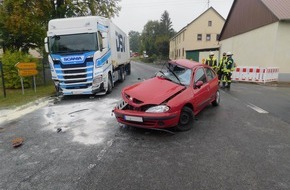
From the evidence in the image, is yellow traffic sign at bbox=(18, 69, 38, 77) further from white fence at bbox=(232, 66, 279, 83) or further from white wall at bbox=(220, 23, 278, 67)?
white wall at bbox=(220, 23, 278, 67)

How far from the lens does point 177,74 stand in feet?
21.2

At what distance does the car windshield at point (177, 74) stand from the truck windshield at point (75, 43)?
13.1 feet

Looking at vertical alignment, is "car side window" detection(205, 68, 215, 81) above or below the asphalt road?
above

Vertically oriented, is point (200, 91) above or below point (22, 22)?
below

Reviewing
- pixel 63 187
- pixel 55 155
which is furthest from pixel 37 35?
pixel 63 187

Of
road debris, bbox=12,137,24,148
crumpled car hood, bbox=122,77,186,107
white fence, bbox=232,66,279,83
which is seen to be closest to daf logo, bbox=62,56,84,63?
crumpled car hood, bbox=122,77,186,107

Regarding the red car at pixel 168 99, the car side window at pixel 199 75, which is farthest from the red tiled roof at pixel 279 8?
the red car at pixel 168 99

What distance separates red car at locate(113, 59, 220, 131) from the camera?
502cm

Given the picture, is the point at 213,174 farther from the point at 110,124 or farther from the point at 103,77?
the point at 103,77

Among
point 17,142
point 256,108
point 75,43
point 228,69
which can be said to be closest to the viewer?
point 17,142

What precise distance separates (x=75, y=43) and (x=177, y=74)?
5.24 m

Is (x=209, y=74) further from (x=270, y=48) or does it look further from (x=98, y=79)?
(x=270, y=48)

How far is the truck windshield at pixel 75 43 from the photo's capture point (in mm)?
9648

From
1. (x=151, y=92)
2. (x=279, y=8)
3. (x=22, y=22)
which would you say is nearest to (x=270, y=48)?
(x=279, y=8)
